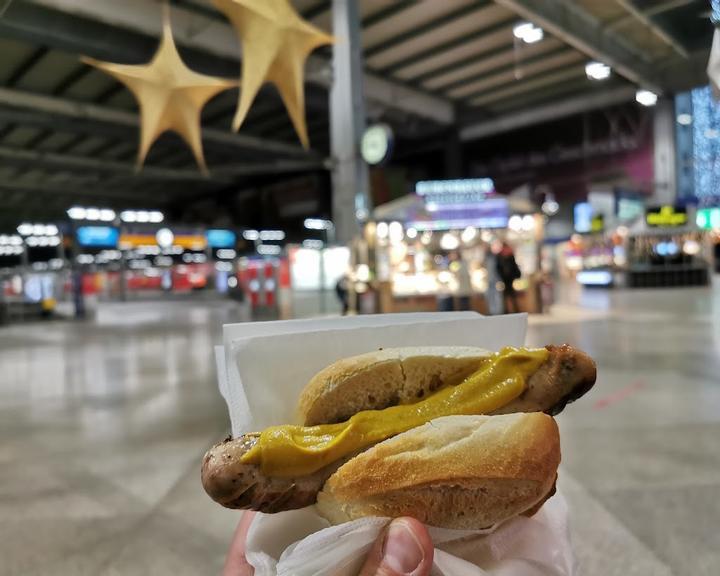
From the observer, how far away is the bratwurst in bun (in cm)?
69

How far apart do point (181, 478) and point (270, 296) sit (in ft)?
47.7

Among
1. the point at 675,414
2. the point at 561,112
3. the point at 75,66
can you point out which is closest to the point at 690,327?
the point at 675,414

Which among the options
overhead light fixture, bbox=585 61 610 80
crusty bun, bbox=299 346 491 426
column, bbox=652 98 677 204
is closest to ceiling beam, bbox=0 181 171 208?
column, bbox=652 98 677 204

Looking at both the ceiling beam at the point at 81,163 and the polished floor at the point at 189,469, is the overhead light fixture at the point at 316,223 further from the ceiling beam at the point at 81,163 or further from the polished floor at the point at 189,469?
the polished floor at the point at 189,469

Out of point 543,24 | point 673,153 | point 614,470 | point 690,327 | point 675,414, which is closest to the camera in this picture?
point 614,470

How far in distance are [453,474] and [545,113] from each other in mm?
21225

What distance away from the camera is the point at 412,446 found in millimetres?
714

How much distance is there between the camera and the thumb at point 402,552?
0.62m

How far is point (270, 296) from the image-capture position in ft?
56.1

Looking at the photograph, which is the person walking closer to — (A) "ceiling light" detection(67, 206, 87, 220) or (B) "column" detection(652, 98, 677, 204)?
(B) "column" detection(652, 98, 677, 204)

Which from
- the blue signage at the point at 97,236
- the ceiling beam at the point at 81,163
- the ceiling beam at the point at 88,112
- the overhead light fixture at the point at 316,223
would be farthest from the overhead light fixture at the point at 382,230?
the overhead light fixture at the point at 316,223

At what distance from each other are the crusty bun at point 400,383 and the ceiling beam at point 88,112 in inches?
699

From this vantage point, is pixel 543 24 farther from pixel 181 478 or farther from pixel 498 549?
pixel 498 549

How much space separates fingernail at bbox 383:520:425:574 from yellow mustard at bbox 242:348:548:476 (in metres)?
0.13
